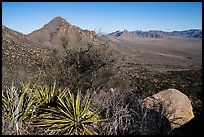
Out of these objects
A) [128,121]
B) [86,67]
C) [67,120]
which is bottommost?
[128,121]

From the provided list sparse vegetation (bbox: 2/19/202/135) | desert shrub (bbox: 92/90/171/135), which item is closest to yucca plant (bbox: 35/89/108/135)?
sparse vegetation (bbox: 2/19/202/135)

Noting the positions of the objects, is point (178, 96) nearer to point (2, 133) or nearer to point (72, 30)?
point (2, 133)

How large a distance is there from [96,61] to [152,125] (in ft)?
24.7

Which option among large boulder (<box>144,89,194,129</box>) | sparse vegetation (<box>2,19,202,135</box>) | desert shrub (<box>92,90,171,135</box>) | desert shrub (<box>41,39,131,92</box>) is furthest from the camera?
desert shrub (<box>41,39,131,92</box>)

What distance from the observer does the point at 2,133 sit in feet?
17.9

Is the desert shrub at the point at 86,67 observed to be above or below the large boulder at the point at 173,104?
above

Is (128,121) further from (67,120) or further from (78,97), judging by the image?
(67,120)

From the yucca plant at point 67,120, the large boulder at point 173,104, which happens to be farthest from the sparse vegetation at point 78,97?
the large boulder at point 173,104

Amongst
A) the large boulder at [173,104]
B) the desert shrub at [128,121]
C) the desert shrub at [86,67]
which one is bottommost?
the large boulder at [173,104]

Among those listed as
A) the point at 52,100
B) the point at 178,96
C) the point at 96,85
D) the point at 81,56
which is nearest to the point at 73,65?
the point at 81,56

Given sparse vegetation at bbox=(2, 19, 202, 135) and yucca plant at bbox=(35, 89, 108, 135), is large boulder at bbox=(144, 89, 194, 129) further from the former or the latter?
yucca plant at bbox=(35, 89, 108, 135)

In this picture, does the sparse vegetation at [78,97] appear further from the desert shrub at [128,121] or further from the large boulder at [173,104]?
the large boulder at [173,104]

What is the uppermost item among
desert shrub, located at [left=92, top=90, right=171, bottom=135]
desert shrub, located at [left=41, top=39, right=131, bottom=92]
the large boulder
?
desert shrub, located at [left=41, top=39, right=131, bottom=92]

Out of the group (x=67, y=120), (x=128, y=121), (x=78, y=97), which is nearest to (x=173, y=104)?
(x=128, y=121)
